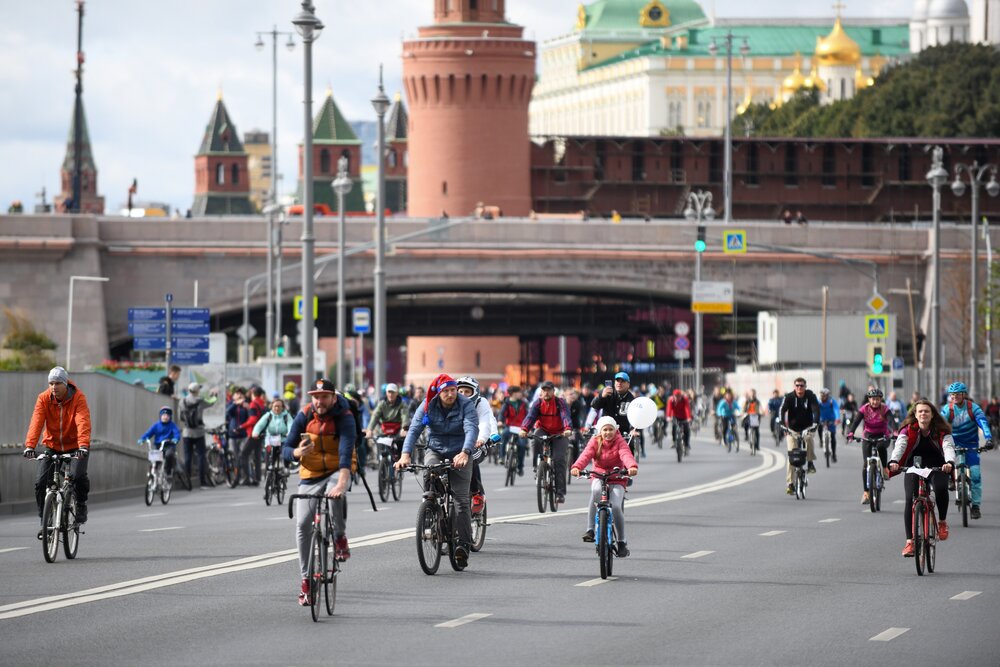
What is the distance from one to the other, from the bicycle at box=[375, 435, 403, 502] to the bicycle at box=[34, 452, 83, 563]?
8.38 metres

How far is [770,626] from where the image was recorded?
13570 mm

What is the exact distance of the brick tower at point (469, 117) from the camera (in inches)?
4124

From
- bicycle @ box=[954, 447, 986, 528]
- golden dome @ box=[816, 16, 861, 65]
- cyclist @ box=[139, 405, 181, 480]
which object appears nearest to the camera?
bicycle @ box=[954, 447, 986, 528]

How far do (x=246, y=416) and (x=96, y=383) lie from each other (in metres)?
3.82

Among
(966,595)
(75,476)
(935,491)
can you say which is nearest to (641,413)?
(935,491)

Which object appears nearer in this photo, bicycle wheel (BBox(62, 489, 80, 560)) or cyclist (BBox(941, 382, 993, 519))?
bicycle wheel (BBox(62, 489, 80, 560))

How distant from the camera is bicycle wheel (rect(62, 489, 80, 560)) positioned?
17.9 meters

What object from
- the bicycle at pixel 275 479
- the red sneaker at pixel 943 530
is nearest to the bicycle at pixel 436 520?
the red sneaker at pixel 943 530

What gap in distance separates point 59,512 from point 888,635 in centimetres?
773

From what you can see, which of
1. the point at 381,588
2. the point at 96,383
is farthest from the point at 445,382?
the point at 96,383

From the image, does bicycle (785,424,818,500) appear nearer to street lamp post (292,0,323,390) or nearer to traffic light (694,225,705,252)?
street lamp post (292,0,323,390)

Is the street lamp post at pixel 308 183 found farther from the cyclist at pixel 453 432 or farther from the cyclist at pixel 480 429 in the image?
the cyclist at pixel 453 432

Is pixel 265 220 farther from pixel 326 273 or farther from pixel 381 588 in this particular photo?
pixel 381 588

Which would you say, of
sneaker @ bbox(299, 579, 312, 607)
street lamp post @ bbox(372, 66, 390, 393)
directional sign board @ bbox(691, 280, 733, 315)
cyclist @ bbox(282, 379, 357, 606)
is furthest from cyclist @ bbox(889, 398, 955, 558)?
Answer: directional sign board @ bbox(691, 280, 733, 315)
